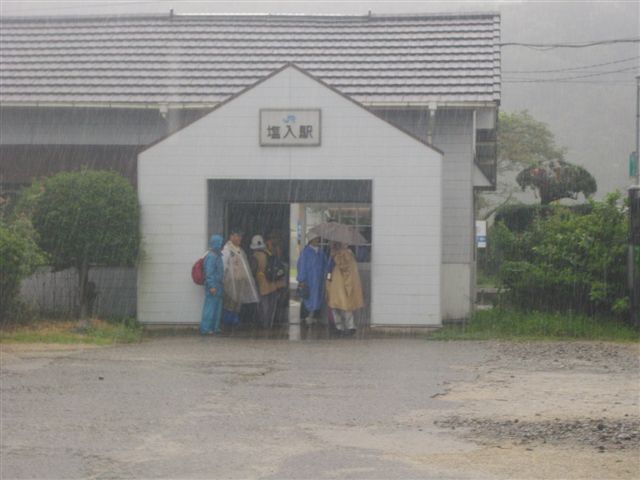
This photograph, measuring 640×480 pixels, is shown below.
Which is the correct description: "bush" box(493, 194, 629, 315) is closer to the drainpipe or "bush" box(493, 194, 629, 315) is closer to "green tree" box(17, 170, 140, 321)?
the drainpipe

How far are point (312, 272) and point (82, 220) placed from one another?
435 cm

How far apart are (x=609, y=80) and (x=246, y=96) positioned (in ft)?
296

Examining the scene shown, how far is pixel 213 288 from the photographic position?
18.3 metres

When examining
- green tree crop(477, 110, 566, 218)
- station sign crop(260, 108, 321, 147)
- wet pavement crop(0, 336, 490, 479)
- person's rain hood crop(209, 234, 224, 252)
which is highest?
green tree crop(477, 110, 566, 218)

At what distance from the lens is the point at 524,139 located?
56.1m

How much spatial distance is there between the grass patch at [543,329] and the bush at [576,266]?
0.36 metres

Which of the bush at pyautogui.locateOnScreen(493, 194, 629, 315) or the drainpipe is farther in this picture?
the drainpipe

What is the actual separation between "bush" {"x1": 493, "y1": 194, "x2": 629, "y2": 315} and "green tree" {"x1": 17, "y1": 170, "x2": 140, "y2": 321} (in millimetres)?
7181

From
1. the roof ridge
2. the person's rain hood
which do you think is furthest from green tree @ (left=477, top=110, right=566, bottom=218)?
the person's rain hood

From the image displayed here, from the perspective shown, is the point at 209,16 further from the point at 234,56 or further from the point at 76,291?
the point at 76,291

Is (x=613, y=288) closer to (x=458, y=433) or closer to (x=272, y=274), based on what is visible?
(x=272, y=274)

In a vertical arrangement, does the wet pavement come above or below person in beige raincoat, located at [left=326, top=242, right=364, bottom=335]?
below

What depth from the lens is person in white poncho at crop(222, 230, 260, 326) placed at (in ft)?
63.5

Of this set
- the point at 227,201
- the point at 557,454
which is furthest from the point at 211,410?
the point at 227,201
